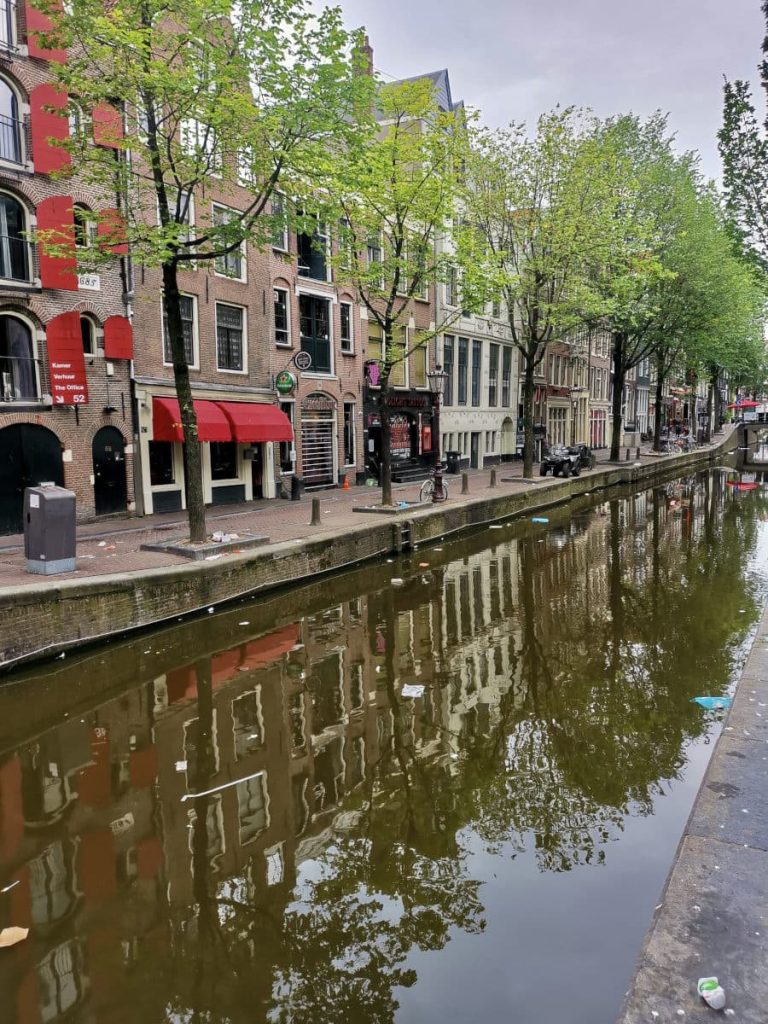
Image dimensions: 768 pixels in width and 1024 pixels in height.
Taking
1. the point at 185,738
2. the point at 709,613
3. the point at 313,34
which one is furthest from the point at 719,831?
the point at 313,34

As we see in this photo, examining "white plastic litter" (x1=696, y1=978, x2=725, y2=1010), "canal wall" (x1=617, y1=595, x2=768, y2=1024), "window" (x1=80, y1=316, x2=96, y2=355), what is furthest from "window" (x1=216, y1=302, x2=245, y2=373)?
"white plastic litter" (x1=696, y1=978, x2=725, y2=1010)

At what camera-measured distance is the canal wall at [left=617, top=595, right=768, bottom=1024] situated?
10.3ft

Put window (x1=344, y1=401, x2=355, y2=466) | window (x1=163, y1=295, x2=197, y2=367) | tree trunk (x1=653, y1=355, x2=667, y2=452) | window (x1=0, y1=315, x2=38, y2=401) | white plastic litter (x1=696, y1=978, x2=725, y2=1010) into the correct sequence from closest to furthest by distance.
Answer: white plastic litter (x1=696, y1=978, x2=725, y2=1010) < window (x1=0, y1=315, x2=38, y2=401) < window (x1=163, y1=295, x2=197, y2=367) < window (x1=344, y1=401, x2=355, y2=466) < tree trunk (x1=653, y1=355, x2=667, y2=452)

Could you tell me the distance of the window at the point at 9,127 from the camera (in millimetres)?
14914

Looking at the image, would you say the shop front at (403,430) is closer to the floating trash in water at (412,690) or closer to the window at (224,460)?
the window at (224,460)

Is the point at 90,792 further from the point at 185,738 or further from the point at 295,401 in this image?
the point at 295,401

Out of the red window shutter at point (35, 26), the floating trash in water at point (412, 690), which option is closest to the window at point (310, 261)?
the red window shutter at point (35, 26)

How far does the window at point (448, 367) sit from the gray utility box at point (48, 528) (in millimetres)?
24384

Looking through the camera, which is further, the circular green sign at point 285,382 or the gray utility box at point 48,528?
the circular green sign at point 285,382

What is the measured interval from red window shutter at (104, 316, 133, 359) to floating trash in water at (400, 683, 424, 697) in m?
12.9

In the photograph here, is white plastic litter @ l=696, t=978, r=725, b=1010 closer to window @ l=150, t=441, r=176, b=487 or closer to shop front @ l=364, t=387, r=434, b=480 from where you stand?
window @ l=150, t=441, r=176, b=487

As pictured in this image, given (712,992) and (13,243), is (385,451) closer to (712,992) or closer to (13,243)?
(13,243)

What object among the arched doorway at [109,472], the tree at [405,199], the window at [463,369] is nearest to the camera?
the arched doorway at [109,472]

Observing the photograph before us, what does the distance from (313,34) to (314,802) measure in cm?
1292
